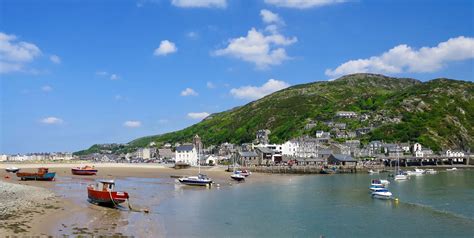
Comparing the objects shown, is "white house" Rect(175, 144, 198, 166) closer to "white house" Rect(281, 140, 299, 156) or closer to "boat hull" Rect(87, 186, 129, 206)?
"white house" Rect(281, 140, 299, 156)

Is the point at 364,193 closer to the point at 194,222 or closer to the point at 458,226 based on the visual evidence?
the point at 458,226

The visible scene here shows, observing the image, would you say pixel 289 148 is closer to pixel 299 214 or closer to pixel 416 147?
pixel 416 147

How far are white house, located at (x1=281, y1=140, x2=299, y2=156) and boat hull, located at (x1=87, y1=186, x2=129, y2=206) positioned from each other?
119 metres

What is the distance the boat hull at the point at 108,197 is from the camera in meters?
40.1

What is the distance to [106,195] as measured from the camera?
4050 centimetres

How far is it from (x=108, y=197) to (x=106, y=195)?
0.35 metres

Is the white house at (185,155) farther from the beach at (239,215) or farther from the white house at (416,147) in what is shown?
the beach at (239,215)

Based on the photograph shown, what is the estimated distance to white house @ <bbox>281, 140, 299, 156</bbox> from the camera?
518 feet

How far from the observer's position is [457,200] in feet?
166

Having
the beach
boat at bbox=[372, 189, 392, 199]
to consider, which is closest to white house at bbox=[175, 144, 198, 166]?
the beach

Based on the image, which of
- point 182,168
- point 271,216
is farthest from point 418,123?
point 271,216

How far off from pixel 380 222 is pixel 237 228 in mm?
12307

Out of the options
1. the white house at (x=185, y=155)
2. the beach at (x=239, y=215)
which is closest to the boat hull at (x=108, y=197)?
the beach at (x=239, y=215)

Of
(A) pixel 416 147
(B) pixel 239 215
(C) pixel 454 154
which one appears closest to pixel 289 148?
(A) pixel 416 147
